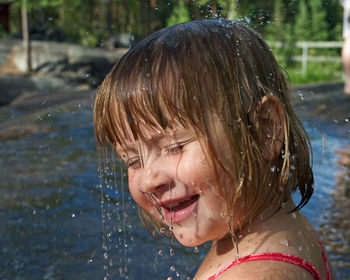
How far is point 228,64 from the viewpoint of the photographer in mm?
1504

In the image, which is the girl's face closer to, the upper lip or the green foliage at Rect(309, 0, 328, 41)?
the upper lip

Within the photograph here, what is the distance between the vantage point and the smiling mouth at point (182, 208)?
152cm

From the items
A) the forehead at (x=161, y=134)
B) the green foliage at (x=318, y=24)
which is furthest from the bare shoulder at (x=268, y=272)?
the green foliage at (x=318, y=24)

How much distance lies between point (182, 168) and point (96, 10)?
24.3 m

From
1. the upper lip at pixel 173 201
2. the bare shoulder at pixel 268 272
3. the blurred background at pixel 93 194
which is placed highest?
the upper lip at pixel 173 201

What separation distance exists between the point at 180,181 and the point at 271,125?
351mm

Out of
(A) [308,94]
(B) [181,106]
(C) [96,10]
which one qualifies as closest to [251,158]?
(B) [181,106]

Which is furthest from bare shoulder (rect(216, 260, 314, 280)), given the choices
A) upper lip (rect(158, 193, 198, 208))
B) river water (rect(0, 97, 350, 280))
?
river water (rect(0, 97, 350, 280))

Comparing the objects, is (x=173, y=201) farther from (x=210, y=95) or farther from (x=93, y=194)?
(x=93, y=194)

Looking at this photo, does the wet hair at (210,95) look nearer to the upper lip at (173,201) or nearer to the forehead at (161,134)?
the forehead at (161,134)

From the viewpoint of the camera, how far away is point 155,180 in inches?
59.0

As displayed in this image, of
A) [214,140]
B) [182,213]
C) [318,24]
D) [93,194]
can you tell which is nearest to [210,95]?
[214,140]

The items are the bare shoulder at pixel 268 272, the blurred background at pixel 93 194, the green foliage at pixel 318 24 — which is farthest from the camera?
the green foliage at pixel 318 24

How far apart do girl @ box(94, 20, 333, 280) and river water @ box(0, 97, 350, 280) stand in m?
0.87
